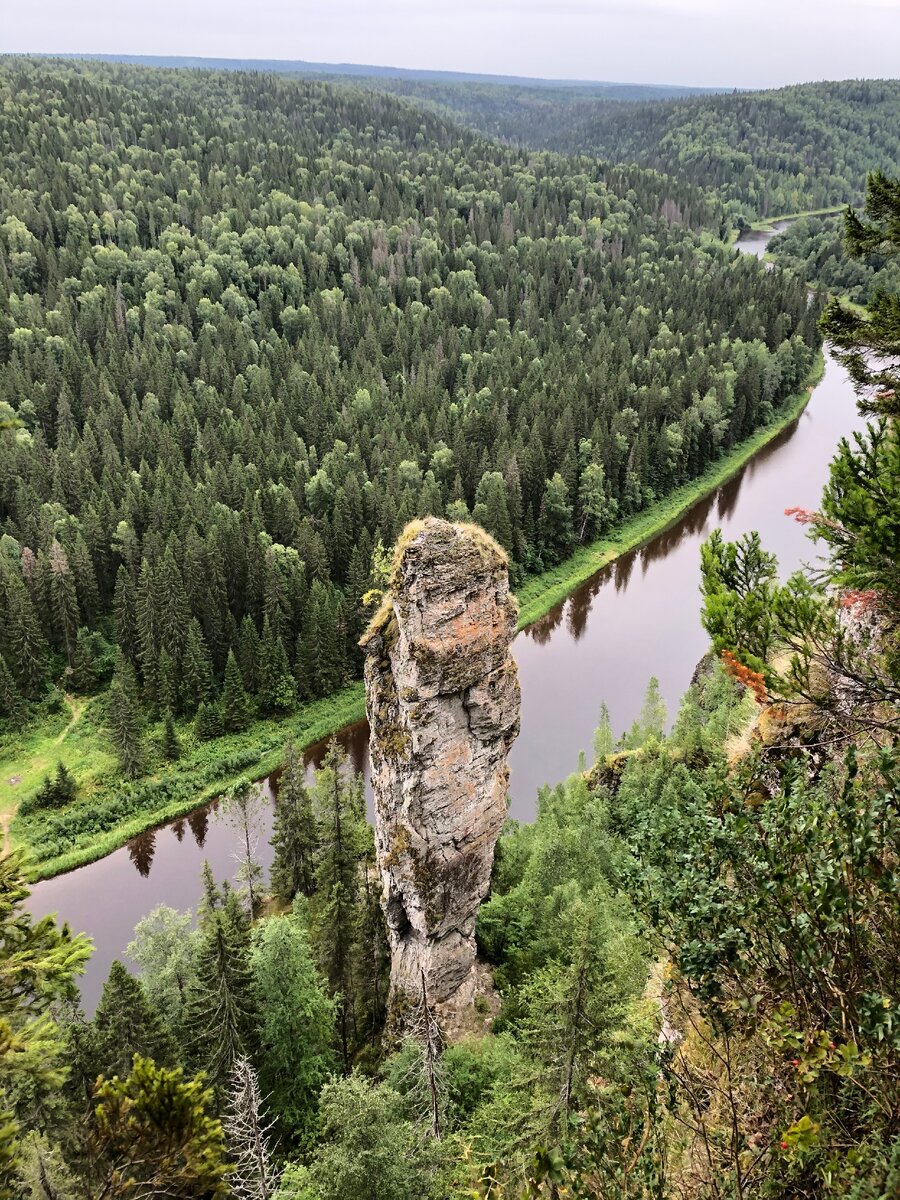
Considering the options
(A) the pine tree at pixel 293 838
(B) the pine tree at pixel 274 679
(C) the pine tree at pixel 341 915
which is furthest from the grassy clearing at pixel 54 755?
(C) the pine tree at pixel 341 915

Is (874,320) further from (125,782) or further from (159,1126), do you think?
(125,782)

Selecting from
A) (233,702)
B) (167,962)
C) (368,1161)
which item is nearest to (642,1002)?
(368,1161)

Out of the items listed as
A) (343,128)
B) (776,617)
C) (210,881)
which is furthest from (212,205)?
(776,617)

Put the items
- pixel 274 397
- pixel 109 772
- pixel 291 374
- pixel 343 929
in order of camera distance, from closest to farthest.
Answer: pixel 343 929 → pixel 109 772 → pixel 274 397 → pixel 291 374

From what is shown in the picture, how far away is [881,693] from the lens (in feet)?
33.3

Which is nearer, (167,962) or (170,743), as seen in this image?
(167,962)

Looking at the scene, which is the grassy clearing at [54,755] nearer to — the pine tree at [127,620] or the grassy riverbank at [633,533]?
the pine tree at [127,620]

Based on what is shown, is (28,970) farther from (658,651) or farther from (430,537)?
(658,651)

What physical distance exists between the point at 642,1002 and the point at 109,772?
37592mm

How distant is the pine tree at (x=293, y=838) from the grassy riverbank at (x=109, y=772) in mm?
11005

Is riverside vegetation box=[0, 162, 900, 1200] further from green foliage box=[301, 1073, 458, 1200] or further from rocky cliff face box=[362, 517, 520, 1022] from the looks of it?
rocky cliff face box=[362, 517, 520, 1022]

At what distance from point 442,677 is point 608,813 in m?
13.9

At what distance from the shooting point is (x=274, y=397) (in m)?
89.1

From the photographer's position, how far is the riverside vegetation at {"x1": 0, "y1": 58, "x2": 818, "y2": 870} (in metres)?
51.3
